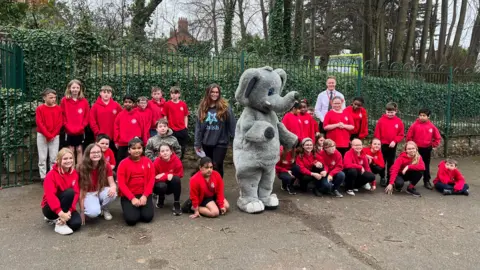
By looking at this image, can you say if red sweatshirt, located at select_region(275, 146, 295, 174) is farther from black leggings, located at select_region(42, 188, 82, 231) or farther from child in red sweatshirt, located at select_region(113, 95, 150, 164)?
black leggings, located at select_region(42, 188, 82, 231)

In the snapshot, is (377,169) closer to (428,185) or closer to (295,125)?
(428,185)

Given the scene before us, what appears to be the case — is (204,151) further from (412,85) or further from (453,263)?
(412,85)

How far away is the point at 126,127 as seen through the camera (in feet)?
20.0

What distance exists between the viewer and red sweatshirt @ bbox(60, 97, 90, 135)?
607 cm

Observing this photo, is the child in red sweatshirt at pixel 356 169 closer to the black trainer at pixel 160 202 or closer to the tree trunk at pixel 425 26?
the black trainer at pixel 160 202

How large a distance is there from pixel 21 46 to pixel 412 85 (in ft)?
29.5

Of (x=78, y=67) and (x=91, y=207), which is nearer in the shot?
(x=91, y=207)

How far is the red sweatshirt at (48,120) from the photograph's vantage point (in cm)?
592

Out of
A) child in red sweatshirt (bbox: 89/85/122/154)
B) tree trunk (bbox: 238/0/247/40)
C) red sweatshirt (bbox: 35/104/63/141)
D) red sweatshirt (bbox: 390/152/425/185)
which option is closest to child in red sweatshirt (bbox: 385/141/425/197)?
red sweatshirt (bbox: 390/152/425/185)

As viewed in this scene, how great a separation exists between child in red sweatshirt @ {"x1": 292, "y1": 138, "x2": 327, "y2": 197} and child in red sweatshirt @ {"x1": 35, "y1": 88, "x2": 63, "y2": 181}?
12.5ft

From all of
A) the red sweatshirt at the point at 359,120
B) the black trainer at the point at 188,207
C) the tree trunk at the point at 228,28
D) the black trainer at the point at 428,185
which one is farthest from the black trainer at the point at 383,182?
the tree trunk at the point at 228,28

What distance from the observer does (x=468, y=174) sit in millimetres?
8414

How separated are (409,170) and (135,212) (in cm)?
444

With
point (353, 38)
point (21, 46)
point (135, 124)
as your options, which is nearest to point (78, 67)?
point (21, 46)
